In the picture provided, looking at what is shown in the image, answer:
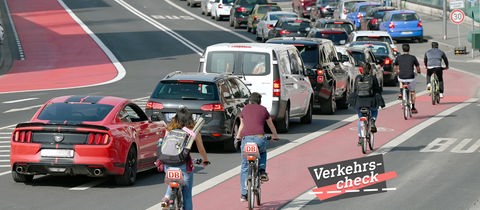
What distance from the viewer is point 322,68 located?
30812 mm

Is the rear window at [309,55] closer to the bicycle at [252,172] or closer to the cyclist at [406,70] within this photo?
the cyclist at [406,70]

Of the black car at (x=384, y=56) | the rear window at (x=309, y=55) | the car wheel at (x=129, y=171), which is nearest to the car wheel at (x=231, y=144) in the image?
the car wheel at (x=129, y=171)

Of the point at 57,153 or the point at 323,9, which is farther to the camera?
the point at 323,9

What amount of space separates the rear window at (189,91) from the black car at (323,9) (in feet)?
165

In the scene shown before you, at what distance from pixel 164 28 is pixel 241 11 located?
4.30m

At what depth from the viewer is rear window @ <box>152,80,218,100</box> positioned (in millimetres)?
22703

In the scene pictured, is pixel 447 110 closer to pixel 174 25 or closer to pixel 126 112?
pixel 126 112

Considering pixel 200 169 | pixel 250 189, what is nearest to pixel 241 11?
pixel 200 169

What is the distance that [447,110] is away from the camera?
3259cm

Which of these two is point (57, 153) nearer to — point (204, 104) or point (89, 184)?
point (89, 184)

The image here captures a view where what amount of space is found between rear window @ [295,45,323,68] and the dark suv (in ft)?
25.5

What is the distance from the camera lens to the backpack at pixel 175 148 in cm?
1339

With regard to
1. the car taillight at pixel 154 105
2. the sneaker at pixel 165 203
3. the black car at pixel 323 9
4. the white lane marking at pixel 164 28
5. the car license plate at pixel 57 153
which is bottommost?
the black car at pixel 323 9

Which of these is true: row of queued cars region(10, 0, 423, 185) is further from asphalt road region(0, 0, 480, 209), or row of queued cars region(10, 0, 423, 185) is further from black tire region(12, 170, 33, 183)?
asphalt road region(0, 0, 480, 209)
